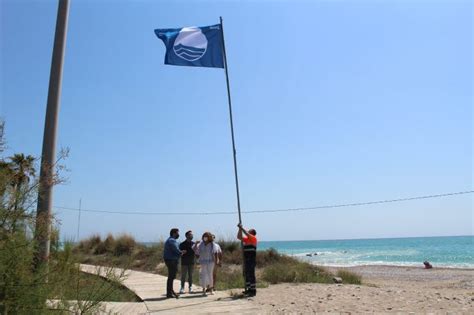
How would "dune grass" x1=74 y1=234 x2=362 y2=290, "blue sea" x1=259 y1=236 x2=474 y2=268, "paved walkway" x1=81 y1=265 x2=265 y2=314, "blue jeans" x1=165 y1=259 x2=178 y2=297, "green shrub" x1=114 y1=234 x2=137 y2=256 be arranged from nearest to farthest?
"paved walkway" x1=81 y1=265 x2=265 y2=314 < "blue jeans" x1=165 y1=259 x2=178 y2=297 < "dune grass" x1=74 y1=234 x2=362 y2=290 < "green shrub" x1=114 y1=234 x2=137 y2=256 < "blue sea" x1=259 y1=236 x2=474 y2=268

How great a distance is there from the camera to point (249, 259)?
37.9 feet

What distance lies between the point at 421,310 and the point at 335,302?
197 cm

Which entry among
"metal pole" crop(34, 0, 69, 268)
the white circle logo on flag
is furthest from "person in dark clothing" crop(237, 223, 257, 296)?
"metal pole" crop(34, 0, 69, 268)

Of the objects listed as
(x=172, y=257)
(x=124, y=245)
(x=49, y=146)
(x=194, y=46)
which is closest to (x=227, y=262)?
(x=124, y=245)

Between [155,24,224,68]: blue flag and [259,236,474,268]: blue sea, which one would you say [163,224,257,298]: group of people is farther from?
[259,236,474,268]: blue sea

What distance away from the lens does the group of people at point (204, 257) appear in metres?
11.5

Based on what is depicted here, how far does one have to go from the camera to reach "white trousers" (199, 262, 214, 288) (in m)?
12.1

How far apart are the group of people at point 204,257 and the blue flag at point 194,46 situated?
5048 mm

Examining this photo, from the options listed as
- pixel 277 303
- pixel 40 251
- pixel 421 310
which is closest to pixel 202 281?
pixel 277 303

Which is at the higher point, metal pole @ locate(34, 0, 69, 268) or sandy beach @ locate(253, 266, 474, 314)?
metal pole @ locate(34, 0, 69, 268)

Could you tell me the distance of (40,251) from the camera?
5027 mm

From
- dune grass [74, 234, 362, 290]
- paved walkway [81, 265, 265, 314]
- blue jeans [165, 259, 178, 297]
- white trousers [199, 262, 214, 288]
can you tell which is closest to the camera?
paved walkway [81, 265, 265, 314]

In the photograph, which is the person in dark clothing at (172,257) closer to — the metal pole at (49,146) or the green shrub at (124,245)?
the metal pole at (49,146)

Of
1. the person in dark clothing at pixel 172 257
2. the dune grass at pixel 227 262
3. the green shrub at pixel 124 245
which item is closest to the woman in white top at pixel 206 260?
the person in dark clothing at pixel 172 257
